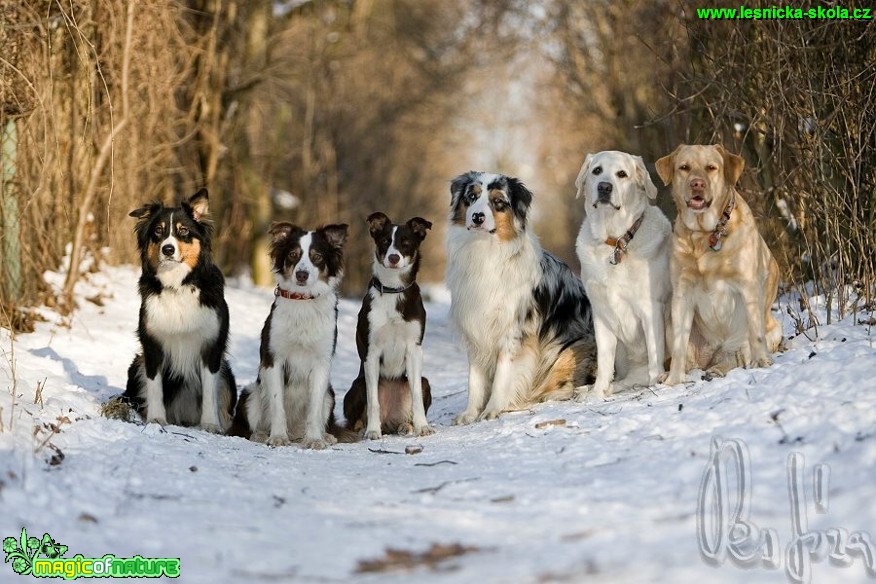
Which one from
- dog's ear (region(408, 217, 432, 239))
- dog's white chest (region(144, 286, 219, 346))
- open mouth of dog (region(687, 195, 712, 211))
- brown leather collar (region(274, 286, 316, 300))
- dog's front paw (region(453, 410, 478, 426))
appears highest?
open mouth of dog (region(687, 195, 712, 211))

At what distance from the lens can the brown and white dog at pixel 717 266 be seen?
22.9ft

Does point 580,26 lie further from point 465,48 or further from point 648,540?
point 648,540

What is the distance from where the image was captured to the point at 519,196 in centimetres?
783

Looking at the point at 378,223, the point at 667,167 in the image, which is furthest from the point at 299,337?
the point at 667,167

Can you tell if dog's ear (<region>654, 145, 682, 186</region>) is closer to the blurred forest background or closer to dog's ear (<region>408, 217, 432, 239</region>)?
the blurred forest background

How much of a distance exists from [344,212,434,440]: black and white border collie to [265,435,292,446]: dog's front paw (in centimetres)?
64

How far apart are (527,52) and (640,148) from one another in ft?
19.7

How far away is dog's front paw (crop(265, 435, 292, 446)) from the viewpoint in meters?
7.08

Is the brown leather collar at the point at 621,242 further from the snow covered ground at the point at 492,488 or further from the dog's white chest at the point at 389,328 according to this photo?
the dog's white chest at the point at 389,328

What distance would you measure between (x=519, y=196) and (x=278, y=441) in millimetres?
2602

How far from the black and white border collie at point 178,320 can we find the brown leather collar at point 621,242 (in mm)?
2907

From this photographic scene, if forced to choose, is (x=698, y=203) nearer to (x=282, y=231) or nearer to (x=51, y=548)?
(x=282, y=231)

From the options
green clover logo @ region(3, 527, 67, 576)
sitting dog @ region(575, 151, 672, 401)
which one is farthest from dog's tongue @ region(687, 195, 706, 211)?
green clover logo @ region(3, 527, 67, 576)

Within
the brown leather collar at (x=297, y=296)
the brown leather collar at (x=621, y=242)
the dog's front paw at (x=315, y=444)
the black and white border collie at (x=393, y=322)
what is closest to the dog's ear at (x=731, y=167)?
the brown leather collar at (x=621, y=242)
